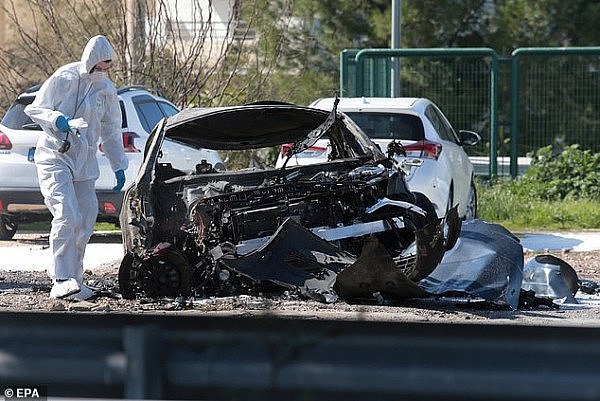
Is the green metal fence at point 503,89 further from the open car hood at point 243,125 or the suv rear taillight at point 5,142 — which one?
the open car hood at point 243,125

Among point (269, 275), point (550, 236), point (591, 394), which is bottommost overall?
point (550, 236)

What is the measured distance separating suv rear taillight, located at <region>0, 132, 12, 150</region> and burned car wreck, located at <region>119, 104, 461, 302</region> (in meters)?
4.17

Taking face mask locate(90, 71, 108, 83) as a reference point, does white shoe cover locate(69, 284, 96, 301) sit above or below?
below

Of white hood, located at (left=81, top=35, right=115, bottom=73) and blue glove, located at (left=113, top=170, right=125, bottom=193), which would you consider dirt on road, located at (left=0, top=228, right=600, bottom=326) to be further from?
white hood, located at (left=81, top=35, right=115, bottom=73)

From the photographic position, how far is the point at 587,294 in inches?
399

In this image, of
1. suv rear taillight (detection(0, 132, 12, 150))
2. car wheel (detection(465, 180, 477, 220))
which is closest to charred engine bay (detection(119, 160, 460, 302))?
suv rear taillight (detection(0, 132, 12, 150))

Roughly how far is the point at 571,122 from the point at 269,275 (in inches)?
435

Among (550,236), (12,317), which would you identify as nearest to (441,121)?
(550,236)

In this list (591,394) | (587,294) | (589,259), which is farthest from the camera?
(589,259)

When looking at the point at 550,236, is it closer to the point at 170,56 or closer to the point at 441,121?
the point at 441,121

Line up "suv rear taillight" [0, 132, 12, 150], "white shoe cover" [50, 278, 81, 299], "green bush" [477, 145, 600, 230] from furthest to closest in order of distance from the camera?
"green bush" [477, 145, 600, 230]
"suv rear taillight" [0, 132, 12, 150]
"white shoe cover" [50, 278, 81, 299]

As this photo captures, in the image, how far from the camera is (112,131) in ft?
31.9

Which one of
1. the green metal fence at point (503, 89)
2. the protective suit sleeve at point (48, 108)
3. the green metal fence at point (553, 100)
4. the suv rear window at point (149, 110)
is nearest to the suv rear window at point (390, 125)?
the suv rear window at point (149, 110)

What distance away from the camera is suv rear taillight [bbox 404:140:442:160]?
40.7 ft
